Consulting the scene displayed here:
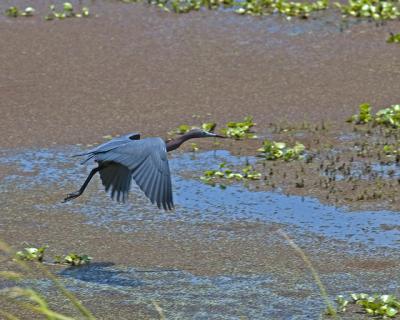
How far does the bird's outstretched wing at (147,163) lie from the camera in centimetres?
625

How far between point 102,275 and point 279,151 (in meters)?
2.47

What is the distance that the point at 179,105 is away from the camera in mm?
9602

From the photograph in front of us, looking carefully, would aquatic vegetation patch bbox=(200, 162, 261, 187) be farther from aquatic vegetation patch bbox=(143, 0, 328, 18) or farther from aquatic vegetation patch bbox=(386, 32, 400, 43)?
aquatic vegetation patch bbox=(143, 0, 328, 18)

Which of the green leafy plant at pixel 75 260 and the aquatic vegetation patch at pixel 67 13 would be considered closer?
the green leafy plant at pixel 75 260

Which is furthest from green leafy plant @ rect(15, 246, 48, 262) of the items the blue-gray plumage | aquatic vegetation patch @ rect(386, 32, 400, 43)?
aquatic vegetation patch @ rect(386, 32, 400, 43)

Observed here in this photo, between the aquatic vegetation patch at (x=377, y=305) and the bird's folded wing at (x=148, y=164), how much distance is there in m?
1.23

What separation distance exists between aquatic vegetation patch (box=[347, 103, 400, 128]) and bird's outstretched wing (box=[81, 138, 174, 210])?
2.88 m

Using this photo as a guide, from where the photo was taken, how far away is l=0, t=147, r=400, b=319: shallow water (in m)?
5.82

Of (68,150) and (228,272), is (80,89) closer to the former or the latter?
(68,150)

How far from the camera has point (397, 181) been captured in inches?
307

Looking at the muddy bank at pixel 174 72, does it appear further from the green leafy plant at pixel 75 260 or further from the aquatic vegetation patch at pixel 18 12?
the green leafy plant at pixel 75 260

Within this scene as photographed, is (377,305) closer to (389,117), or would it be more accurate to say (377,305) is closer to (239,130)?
(239,130)

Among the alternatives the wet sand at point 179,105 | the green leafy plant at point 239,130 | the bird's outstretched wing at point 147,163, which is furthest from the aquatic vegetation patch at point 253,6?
the bird's outstretched wing at point 147,163

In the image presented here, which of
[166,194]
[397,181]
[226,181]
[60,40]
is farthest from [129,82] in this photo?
[166,194]
